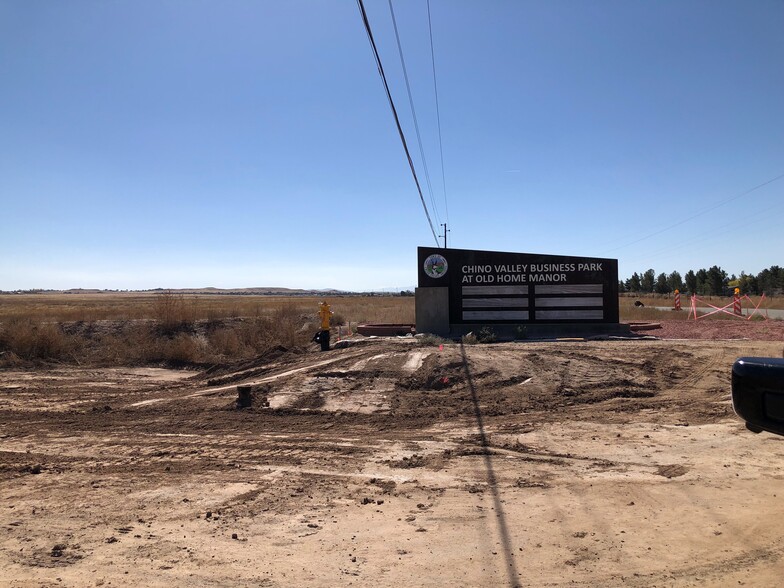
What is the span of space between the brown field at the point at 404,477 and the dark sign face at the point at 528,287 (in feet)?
22.3

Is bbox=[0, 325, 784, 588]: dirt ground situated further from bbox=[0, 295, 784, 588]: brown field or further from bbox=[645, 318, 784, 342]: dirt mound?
bbox=[645, 318, 784, 342]: dirt mound

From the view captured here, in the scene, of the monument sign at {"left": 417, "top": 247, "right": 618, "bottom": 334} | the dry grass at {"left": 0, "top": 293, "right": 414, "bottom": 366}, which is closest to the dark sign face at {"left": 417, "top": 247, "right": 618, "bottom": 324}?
the monument sign at {"left": 417, "top": 247, "right": 618, "bottom": 334}

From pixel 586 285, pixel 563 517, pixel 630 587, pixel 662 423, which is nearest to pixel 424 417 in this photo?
pixel 662 423

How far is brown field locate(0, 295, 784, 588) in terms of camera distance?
461 centimetres

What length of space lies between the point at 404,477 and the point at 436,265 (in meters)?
15.6

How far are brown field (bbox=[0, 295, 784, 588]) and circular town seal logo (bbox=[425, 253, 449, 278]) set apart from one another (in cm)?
773

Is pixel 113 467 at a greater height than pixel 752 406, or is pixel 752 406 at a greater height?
pixel 752 406

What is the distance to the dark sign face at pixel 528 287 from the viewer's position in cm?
2144

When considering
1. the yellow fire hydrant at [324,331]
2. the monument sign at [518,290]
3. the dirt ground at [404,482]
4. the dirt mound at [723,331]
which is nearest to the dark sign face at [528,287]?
the monument sign at [518,290]

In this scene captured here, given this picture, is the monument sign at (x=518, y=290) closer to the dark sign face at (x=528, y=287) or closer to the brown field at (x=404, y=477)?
the dark sign face at (x=528, y=287)

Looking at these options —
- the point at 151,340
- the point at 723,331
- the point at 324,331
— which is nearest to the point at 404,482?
the point at 324,331

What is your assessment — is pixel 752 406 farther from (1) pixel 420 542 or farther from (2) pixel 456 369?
(2) pixel 456 369

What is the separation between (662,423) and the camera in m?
9.29

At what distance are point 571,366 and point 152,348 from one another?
48.5 ft
